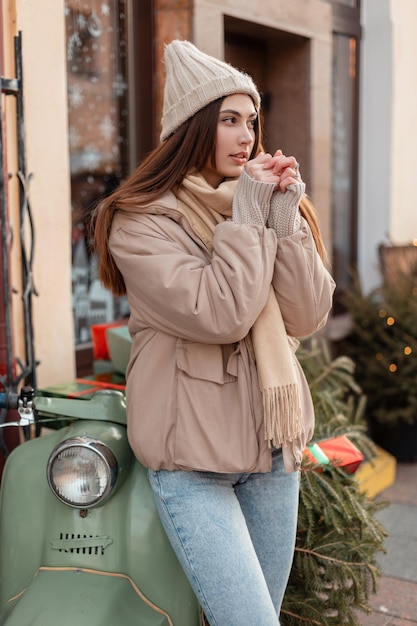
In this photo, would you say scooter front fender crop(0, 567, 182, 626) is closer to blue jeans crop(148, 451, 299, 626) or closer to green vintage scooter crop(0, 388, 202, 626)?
green vintage scooter crop(0, 388, 202, 626)

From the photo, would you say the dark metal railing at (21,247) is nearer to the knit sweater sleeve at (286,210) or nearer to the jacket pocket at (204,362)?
the jacket pocket at (204,362)

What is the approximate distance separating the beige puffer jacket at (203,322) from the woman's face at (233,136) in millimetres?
203

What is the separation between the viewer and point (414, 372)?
208 inches

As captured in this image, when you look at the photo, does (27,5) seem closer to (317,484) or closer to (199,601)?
(317,484)

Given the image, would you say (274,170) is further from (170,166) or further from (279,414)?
(279,414)

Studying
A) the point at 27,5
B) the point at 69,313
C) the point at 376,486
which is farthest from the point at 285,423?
the point at 376,486

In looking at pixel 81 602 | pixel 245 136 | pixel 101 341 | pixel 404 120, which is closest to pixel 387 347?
pixel 404 120

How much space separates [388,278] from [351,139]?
1158 millimetres

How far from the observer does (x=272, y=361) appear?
203 centimetres

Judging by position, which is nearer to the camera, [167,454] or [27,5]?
[167,454]

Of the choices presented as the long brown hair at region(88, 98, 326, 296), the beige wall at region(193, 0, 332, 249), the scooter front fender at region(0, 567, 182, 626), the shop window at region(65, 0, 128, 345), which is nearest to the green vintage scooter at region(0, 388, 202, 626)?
the scooter front fender at region(0, 567, 182, 626)

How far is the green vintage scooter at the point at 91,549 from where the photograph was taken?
2088mm

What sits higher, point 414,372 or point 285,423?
point 285,423

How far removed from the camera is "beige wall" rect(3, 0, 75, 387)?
3.28m
